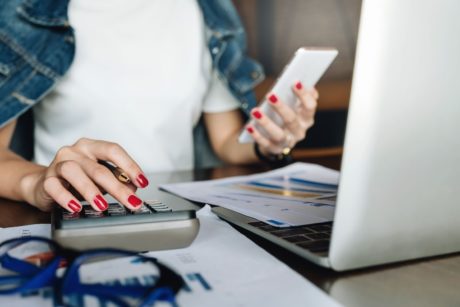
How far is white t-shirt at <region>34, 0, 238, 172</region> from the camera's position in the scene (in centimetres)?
100

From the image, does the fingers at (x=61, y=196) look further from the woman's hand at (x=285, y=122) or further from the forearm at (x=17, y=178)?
the woman's hand at (x=285, y=122)

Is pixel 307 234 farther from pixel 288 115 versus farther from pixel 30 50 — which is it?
pixel 30 50

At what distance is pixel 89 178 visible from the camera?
51 centimetres

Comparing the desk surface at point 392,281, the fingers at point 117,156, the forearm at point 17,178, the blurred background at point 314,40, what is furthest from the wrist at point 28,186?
the blurred background at point 314,40

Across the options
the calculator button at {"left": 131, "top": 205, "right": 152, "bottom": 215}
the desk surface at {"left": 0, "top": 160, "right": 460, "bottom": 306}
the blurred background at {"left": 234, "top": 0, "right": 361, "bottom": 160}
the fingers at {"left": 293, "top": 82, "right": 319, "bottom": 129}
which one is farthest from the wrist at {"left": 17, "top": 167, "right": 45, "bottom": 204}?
the blurred background at {"left": 234, "top": 0, "right": 361, "bottom": 160}

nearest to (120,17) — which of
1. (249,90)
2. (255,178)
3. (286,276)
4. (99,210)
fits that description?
(249,90)

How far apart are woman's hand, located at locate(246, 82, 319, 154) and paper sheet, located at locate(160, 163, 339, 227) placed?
0.27 ft

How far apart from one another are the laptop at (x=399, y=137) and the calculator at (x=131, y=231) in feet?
0.34

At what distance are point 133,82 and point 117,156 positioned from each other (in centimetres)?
54

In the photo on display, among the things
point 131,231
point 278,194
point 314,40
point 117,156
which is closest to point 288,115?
point 278,194

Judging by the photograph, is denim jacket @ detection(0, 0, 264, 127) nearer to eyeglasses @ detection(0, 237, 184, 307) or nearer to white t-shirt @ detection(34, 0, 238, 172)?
white t-shirt @ detection(34, 0, 238, 172)

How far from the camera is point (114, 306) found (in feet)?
1.02

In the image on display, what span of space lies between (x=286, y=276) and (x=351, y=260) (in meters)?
0.05

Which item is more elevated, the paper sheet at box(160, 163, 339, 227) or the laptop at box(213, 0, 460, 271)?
the laptop at box(213, 0, 460, 271)
